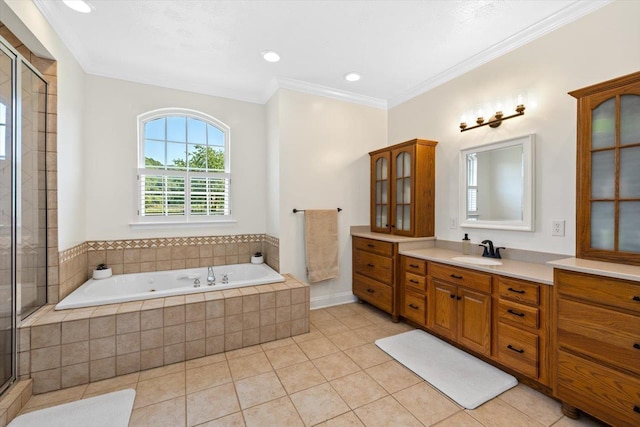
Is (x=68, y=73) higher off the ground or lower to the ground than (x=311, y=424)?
higher

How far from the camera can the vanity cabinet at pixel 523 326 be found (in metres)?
1.78

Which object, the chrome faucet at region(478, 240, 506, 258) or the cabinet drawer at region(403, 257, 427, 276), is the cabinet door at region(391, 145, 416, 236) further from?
the chrome faucet at region(478, 240, 506, 258)

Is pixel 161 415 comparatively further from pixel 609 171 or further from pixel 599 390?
pixel 609 171

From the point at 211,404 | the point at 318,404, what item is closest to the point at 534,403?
the point at 318,404

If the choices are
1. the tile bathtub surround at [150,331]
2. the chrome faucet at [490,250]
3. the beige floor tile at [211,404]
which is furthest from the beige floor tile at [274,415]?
the chrome faucet at [490,250]

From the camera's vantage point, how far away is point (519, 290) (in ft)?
6.26

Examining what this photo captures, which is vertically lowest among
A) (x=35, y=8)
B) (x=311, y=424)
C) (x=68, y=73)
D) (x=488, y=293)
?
(x=311, y=424)

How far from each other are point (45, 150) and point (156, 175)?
101 centimetres

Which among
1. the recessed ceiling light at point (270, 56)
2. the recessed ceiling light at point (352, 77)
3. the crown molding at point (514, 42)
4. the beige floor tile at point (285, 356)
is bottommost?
the beige floor tile at point (285, 356)

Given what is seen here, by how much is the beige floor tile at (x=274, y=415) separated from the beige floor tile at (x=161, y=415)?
15.3 inches

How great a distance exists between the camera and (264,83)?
3.28 meters

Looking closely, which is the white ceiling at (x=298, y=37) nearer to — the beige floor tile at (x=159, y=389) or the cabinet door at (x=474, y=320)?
the cabinet door at (x=474, y=320)

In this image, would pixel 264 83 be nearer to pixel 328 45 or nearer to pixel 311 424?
pixel 328 45

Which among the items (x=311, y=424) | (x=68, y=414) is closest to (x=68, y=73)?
(x=68, y=414)
